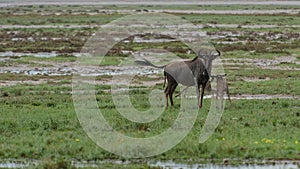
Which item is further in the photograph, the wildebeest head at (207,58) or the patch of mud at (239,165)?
Answer: the wildebeest head at (207,58)

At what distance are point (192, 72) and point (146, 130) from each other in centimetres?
368

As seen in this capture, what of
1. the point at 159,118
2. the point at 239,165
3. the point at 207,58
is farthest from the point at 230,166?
the point at 207,58

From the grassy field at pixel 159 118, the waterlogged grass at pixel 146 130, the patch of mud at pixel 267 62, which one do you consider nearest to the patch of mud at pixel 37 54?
the grassy field at pixel 159 118

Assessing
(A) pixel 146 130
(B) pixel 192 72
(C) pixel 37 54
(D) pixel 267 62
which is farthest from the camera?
(C) pixel 37 54

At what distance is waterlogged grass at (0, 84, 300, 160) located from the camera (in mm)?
13812

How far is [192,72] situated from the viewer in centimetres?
1936

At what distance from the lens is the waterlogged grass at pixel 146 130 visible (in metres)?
13.8

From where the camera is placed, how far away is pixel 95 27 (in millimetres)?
52125

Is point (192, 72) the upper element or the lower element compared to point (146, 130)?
upper

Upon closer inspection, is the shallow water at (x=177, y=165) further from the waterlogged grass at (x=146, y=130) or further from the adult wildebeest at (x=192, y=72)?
the adult wildebeest at (x=192, y=72)

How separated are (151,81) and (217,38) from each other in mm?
17241

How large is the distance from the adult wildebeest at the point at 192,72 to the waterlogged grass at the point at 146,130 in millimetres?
645

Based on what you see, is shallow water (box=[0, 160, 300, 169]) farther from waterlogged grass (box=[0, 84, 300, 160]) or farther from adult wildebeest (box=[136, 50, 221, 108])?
adult wildebeest (box=[136, 50, 221, 108])

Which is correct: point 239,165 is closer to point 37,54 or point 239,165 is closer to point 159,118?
point 159,118
